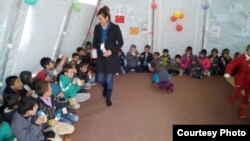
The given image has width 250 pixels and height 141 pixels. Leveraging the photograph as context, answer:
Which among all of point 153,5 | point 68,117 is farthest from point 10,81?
point 153,5

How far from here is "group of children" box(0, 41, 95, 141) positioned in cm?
274

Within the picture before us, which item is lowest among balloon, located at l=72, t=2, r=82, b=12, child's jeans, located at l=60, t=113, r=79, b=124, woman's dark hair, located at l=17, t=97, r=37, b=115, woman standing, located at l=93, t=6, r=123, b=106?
child's jeans, located at l=60, t=113, r=79, b=124

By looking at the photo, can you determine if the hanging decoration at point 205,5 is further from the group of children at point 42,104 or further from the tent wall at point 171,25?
the group of children at point 42,104

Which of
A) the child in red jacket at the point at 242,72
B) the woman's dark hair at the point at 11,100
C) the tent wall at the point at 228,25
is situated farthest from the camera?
the tent wall at the point at 228,25

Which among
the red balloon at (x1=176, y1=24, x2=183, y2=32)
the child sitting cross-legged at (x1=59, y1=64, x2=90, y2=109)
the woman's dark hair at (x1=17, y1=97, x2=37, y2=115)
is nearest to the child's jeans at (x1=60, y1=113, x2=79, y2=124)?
the child sitting cross-legged at (x1=59, y1=64, x2=90, y2=109)

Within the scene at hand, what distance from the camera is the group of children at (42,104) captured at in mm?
2742

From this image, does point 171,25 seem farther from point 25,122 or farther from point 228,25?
point 25,122

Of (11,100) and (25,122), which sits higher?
(11,100)

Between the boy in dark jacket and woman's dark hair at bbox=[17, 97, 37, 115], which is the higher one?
the boy in dark jacket

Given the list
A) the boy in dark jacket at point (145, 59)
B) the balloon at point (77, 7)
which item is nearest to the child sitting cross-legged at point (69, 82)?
the balloon at point (77, 7)

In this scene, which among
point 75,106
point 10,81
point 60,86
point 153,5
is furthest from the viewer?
point 153,5

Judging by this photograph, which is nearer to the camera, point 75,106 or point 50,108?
point 50,108

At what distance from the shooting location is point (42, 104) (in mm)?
3098

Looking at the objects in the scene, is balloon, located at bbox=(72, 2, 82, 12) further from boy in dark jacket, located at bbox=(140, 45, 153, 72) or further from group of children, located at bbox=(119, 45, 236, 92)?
boy in dark jacket, located at bbox=(140, 45, 153, 72)
